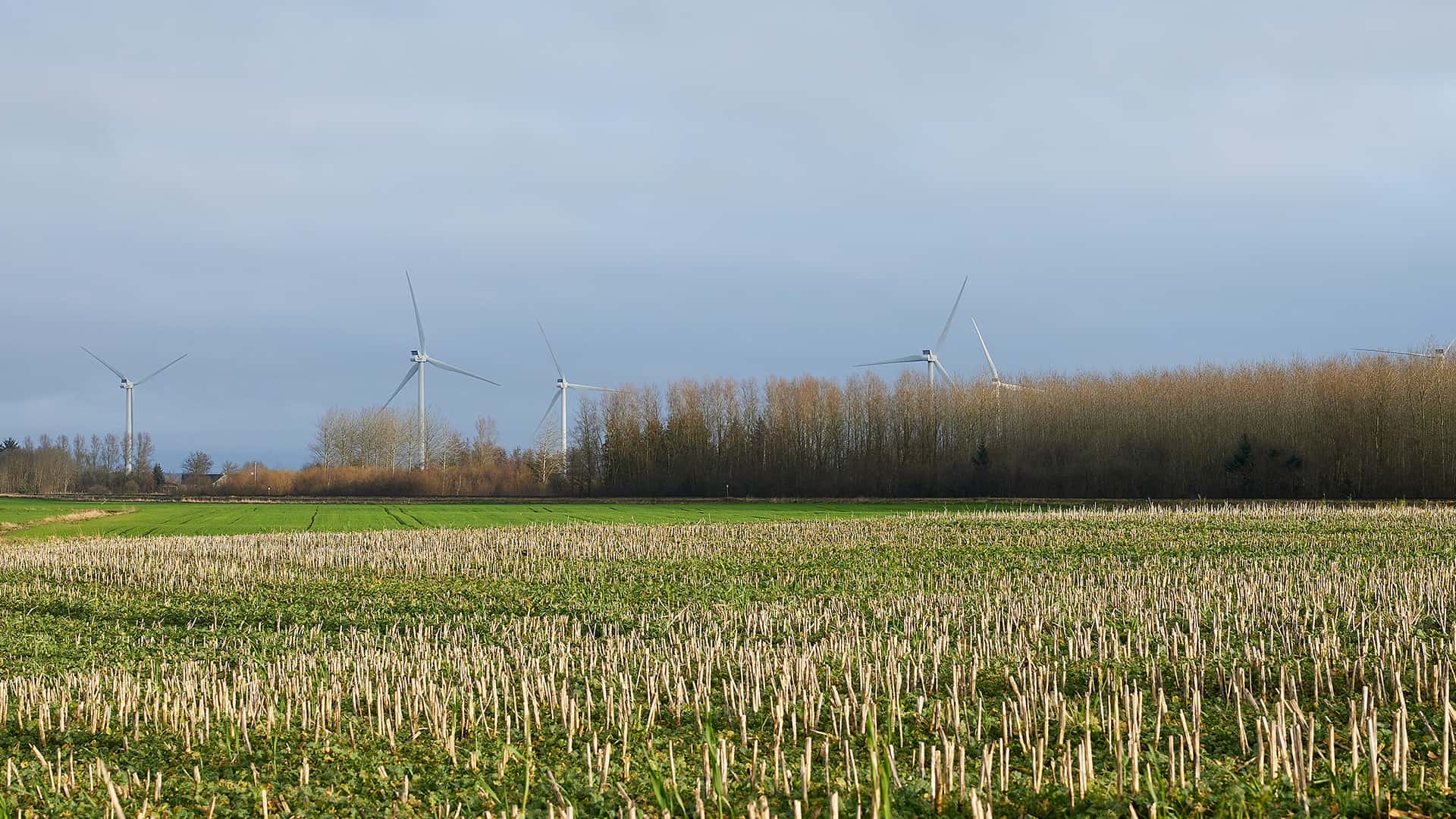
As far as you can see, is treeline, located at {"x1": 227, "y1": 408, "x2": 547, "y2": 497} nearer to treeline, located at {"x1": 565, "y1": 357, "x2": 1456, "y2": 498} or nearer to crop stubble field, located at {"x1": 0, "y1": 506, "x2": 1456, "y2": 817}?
→ treeline, located at {"x1": 565, "y1": 357, "x2": 1456, "y2": 498}

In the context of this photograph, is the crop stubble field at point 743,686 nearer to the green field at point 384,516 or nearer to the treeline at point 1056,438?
the green field at point 384,516

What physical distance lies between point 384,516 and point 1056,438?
185 ft

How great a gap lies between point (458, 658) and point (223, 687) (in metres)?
3.27

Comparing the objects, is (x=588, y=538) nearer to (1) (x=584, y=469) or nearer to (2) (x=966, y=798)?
(2) (x=966, y=798)

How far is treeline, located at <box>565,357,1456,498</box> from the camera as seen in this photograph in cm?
7600

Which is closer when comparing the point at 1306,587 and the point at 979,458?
the point at 1306,587

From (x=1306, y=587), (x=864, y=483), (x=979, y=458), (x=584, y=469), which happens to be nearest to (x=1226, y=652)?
(x=1306, y=587)

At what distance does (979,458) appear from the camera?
9375 centimetres

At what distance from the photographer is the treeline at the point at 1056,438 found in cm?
7600

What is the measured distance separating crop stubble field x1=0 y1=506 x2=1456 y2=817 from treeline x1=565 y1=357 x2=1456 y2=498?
53156 millimetres

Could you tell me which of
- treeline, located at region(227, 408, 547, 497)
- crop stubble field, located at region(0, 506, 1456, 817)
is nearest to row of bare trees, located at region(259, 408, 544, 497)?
treeline, located at region(227, 408, 547, 497)

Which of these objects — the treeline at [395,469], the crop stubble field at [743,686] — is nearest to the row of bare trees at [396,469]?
the treeline at [395,469]

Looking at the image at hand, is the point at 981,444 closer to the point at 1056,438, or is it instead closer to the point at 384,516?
the point at 1056,438

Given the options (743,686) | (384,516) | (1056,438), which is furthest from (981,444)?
(743,686)
